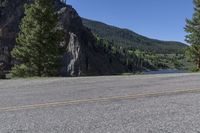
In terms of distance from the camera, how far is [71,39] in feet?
337

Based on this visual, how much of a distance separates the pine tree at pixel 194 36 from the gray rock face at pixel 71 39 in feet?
128

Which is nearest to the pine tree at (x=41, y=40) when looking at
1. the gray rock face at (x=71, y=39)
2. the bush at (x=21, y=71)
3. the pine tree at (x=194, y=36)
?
the bush at (x=21, y=71)

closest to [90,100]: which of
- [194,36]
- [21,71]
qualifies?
[21,71]

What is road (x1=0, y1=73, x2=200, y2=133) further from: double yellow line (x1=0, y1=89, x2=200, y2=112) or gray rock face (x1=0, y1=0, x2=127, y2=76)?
gray rock face (x1=0, y1=0, x2=127, y2=76)

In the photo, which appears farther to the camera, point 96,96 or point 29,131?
point 96,96

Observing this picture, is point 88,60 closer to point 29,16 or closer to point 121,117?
point 29,16

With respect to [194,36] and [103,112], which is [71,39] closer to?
[194,36]

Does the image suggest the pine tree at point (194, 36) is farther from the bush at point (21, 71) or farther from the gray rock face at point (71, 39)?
the gray rock face at point (71, 39)

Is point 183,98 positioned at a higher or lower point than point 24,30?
lower

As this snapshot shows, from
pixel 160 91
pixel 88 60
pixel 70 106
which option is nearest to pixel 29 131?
pixel 70 106

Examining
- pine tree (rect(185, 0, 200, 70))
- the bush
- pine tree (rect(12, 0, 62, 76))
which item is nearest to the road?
pine tree (rect(12, 0, 62, 76))

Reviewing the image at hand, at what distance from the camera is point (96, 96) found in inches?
388

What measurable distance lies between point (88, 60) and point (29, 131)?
337 feet

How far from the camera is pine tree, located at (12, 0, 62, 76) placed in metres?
35.9
